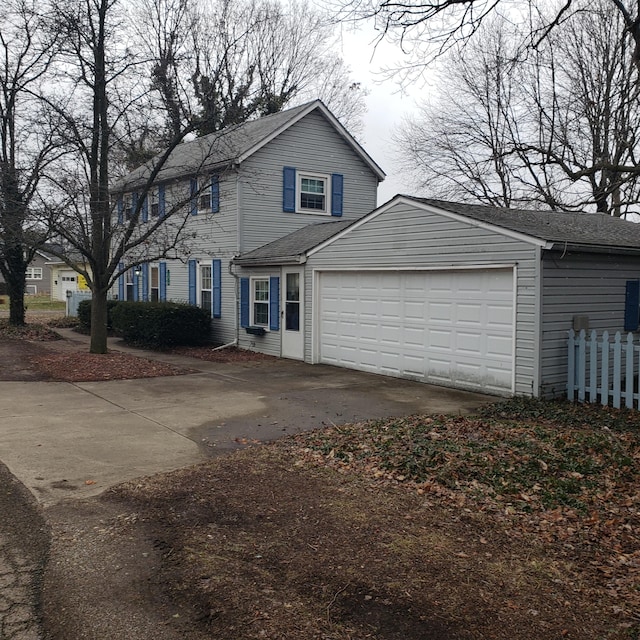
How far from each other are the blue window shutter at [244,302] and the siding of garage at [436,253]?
307 centimetres

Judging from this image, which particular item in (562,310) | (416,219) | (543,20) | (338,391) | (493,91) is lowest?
(338,391)

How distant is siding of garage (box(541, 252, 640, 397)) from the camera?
10.6 metres

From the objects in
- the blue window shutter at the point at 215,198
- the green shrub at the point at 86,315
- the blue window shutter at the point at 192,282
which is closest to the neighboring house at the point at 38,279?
the green shrub at the point at 86,315

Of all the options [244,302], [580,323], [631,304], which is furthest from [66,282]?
[580,323]

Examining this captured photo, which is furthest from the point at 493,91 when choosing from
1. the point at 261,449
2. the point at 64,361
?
the point at 261,449

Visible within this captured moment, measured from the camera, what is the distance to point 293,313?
16.8 metres

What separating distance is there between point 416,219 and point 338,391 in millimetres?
3752

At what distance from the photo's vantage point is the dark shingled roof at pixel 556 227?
10844 mm

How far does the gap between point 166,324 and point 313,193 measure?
627 cm

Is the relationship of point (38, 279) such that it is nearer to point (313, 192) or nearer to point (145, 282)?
point (145, 282)

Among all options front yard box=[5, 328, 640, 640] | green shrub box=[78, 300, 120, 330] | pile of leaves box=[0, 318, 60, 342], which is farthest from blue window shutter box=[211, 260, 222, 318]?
front yard box=[5, 328, 640, 640]

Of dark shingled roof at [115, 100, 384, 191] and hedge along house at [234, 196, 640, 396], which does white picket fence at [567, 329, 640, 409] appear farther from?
dark shingled roof at [115, 100, 384, 191]

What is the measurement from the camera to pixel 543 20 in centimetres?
884

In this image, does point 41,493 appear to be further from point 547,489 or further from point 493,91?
point 493,91
